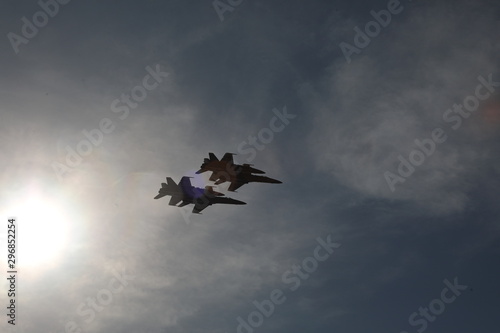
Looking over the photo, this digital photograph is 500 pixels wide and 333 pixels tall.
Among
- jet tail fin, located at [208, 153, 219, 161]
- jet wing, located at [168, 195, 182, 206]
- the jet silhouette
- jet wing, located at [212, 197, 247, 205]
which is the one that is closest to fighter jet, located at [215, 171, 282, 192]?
the jet silhouette

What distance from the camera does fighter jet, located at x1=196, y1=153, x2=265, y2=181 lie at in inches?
3278

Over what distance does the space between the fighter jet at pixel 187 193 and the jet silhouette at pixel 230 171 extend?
3994mm

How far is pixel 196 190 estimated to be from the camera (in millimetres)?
89375

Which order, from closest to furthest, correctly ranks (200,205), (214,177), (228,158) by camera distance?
(228,158) < (214,177) < (200,205)

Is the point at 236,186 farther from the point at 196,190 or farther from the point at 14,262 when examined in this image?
the point at 14,262

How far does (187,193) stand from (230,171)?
33.1 feet

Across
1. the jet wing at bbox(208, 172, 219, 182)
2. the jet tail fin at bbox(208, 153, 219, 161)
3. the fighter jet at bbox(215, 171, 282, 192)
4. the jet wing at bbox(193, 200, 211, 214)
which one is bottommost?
the fighter jet at bbox(215, 171, 282, 192)

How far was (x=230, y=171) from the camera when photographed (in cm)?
8425

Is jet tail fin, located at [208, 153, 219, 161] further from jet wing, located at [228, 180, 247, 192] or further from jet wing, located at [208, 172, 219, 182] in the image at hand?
jet wing, located at [228, 180, 247, 192]

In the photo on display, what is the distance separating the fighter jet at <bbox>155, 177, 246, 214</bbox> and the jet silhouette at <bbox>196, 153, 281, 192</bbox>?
399cm

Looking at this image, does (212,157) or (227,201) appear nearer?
(212,157)

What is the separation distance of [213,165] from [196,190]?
8240 mm

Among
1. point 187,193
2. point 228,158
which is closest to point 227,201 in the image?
point 187,193

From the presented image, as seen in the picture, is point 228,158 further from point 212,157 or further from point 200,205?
point 200,205
